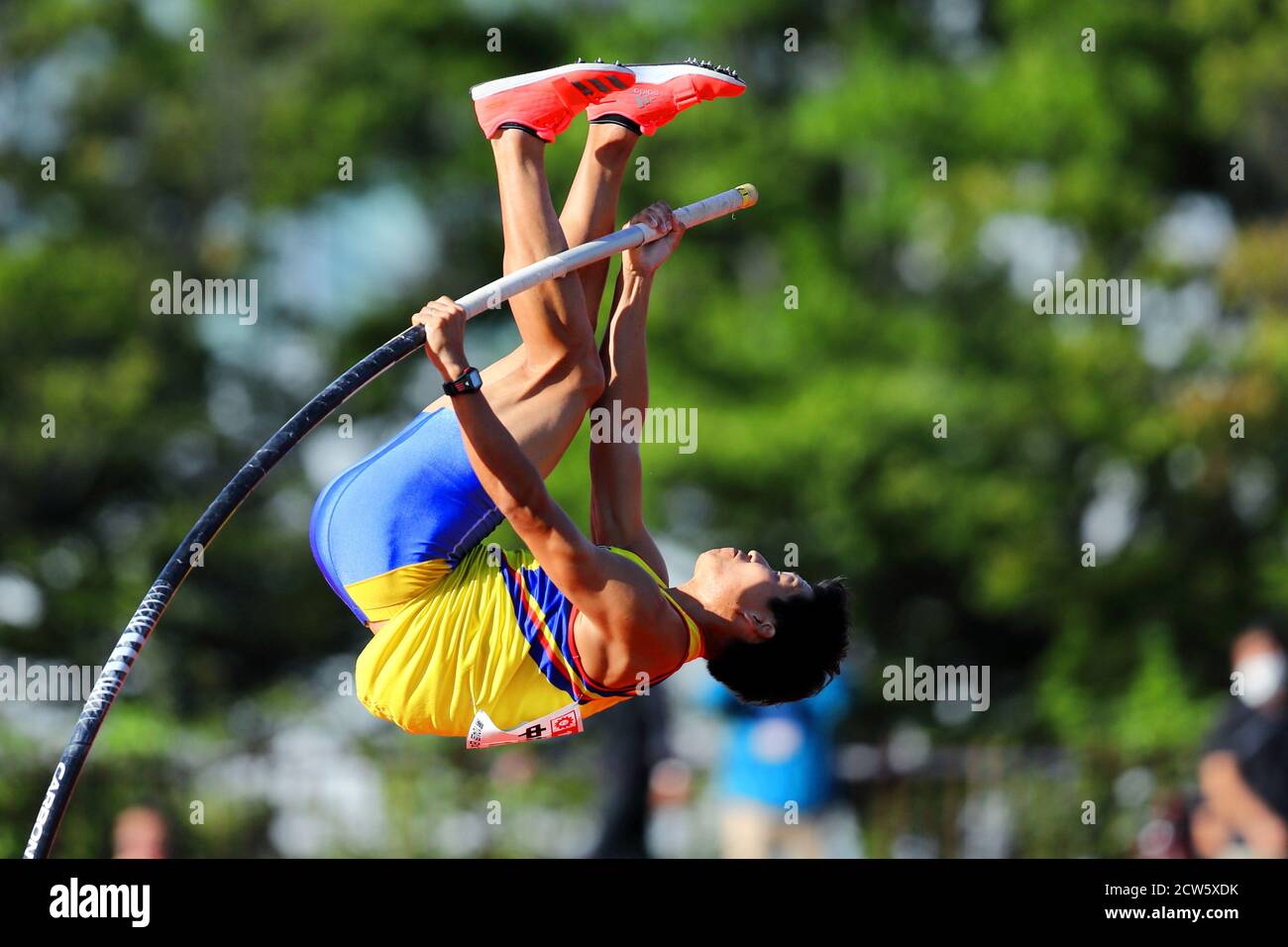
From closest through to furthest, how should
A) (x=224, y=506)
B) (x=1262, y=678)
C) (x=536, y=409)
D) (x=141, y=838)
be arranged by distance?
(x=224, y=506)
(x=536, y=409)
(x=1262, y=678)
(x=141, y=838)

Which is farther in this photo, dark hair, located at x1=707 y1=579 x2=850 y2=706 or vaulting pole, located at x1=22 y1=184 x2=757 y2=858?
dark hair, located at x1=707 y1=579 x2=850 y2=706

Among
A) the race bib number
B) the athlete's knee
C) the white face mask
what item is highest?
the athlete's knee

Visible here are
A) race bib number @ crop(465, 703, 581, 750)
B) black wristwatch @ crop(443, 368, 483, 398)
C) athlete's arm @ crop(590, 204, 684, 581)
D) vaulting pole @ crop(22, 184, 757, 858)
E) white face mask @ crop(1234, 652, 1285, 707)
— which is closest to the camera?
black wristwatch @ crop(443, 368, 483, 398)

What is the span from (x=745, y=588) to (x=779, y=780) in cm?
496

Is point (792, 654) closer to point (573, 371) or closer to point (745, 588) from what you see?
point (745, 588)

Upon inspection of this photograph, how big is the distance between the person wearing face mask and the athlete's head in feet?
11.1

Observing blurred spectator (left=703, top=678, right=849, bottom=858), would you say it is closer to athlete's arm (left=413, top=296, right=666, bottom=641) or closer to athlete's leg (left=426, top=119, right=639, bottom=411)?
athlete's leg (left=426, top=119, right=639, bottom=411)

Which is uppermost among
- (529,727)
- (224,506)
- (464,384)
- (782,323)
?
(782,323)

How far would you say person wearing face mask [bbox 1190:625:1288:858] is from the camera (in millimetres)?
8797

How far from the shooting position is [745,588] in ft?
20.6

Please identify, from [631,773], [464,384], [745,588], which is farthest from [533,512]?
[631,773]

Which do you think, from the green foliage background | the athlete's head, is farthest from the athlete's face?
the green foliage background

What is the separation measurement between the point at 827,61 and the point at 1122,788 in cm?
931
